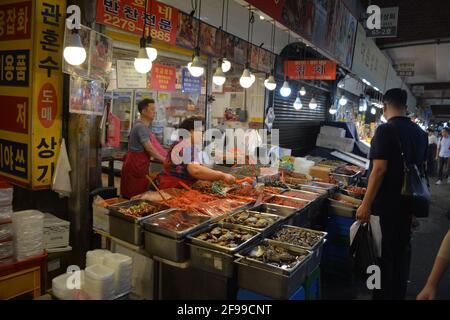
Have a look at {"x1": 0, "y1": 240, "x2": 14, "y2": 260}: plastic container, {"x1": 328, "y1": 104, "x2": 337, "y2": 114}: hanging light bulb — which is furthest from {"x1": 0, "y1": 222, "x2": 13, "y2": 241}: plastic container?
{"x1": 328, "y1": 104, "x2": 337, "y2": 114}: hanging light bulb

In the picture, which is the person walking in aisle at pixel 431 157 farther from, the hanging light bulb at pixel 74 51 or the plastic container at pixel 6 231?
the plastic container at pixel 6 231

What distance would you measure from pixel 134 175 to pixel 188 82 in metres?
2.92

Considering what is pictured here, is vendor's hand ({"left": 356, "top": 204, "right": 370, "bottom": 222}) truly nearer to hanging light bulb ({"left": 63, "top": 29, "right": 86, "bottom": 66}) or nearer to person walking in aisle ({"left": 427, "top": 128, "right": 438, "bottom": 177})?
hanging light bulb ({"left": 63, "top": 29, "right": 86, "bottom": 66})

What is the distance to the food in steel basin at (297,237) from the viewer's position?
11.2 feet

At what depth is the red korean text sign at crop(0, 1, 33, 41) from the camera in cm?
390

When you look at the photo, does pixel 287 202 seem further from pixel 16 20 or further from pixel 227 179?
pixel 16 20

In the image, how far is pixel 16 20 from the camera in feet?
13.2

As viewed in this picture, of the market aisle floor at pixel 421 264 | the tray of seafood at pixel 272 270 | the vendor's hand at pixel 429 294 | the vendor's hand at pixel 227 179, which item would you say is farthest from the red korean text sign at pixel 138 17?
the market aisle floor at pixel 421 264

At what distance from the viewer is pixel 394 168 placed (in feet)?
12.3

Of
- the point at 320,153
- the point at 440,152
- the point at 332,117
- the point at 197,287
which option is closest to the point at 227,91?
the point at 320,153

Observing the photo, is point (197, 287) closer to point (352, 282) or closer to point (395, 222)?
point (395, 222)

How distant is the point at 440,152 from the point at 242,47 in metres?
11.9

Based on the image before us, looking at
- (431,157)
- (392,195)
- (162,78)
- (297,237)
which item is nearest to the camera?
(297,237)

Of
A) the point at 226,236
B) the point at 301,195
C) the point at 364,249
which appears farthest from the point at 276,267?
the point at 301,195
